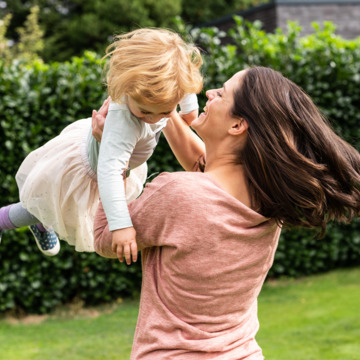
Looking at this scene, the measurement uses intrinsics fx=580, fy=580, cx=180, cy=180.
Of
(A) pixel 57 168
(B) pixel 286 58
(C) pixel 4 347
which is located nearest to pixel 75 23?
(B) pixel 286 58

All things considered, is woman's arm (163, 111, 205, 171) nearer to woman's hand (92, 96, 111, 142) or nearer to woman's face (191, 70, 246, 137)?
woman's hand (92, 96, 111, 142)

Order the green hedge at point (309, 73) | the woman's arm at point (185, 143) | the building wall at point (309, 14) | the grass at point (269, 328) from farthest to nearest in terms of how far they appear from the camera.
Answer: the building wall at point (309, 14) < the green hedge at point (309, 73) < the grass at point (269, 328) < the woman's arm at point (185, 143)

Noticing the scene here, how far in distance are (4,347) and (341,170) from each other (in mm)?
4074

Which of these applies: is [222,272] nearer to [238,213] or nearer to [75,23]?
[238,213]

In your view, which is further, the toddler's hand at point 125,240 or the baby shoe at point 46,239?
the baby shoe at point 46,239

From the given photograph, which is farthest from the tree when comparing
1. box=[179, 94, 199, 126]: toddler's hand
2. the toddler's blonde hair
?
the toddler's blonde hair

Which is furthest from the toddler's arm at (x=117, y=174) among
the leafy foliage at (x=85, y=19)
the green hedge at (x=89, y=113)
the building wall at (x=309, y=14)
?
the leafy foliage at (x=85, y=19)

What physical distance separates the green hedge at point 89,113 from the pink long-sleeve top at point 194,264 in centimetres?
387

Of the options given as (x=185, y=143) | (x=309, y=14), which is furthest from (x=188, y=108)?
(x=309, y=14)

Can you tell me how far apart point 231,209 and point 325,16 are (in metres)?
11.3

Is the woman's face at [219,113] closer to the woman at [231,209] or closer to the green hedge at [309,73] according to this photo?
the woman at [231,209]

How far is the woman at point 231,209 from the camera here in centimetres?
170

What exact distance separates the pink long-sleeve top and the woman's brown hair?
0.32ft

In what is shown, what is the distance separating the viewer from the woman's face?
181 centimetres
